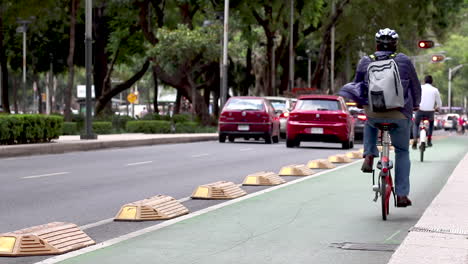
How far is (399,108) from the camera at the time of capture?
35.0 feet

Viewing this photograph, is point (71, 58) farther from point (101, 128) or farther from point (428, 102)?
point (428, 102)

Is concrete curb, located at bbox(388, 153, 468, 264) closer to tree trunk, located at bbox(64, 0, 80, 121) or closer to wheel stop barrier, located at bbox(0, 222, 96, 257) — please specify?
wheel stop barrier, located at bbox(0, 222, 96, 257)

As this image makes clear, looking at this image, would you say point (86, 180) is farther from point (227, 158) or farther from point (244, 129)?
point (244, 129)

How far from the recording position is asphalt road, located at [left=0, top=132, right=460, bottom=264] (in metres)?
11.4

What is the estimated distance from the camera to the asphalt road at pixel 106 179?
37.3 ft

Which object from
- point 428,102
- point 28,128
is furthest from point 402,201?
point 28,128

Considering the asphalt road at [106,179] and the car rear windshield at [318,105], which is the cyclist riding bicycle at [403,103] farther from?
the car rear windshield at [318,105]

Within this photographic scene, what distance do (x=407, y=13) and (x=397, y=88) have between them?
44.5 meters

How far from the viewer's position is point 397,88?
1051 cm

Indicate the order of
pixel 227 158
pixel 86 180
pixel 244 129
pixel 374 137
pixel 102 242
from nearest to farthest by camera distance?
pixel 102 242, pixel 374 137, pixel 86 180, pixel 227 158, pixel 244 129

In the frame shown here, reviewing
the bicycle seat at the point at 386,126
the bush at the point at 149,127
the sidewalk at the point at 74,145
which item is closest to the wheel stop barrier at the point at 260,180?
the bicycle seat at the point at 386,126

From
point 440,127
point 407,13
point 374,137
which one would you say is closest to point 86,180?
point 374,137

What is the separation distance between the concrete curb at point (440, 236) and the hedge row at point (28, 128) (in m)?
15.1

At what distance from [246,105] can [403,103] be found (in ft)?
80.1
